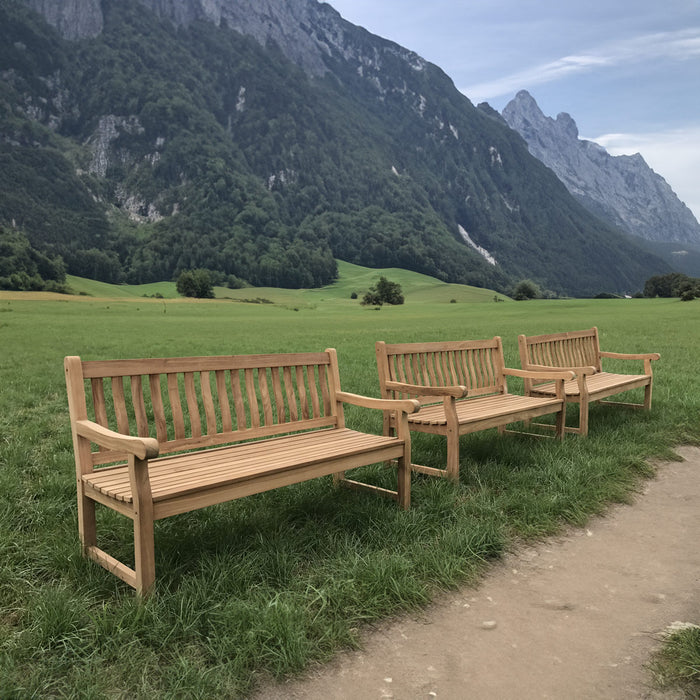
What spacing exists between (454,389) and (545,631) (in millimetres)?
2383

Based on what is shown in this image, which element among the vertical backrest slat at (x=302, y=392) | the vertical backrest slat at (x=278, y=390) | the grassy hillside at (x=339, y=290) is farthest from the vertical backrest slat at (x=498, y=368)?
the grassy hillside at (x=339, y=290)

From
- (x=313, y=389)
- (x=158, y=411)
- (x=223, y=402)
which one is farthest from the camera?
(x=313, y=389)

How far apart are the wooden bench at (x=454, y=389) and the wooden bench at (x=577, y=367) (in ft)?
1.06

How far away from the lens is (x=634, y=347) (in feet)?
62.1

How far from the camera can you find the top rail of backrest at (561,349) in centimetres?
761

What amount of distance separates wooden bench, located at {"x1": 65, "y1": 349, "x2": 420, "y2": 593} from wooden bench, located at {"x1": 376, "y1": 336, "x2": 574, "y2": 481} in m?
0.68

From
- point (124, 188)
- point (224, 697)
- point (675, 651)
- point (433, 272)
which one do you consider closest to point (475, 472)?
point (675, 651)

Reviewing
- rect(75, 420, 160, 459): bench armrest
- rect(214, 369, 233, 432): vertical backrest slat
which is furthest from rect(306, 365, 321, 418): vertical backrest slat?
rect(75, 420, 160, 459): bench armrest

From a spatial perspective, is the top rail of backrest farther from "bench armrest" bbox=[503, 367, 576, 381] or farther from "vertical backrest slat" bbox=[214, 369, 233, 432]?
"vertical backrest slat" bbox=[214, 369, 233, 432]

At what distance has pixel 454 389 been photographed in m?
5.27

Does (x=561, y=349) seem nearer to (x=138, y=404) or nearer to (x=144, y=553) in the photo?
(x=138, y=404)

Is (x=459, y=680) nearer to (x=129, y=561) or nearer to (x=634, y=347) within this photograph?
(x=129, y=561)

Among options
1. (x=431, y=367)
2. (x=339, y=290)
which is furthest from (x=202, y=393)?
(x=339, y=290)

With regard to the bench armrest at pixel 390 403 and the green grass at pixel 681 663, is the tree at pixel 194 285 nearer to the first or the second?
the bench armrest at pixel 390 403
